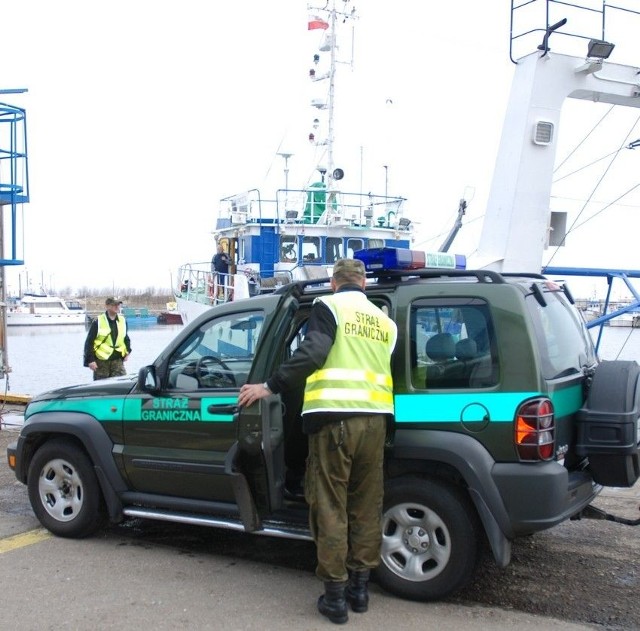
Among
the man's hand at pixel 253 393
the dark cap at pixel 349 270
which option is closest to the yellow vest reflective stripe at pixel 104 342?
the man's hand at pixel 253 393

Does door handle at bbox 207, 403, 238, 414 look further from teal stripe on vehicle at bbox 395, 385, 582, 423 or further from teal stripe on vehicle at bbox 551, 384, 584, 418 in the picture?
teal stripe on vehicle at bbox 551, 384, 584, 418

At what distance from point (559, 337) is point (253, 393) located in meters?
1.83

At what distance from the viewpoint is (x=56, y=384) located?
21172 millimetres

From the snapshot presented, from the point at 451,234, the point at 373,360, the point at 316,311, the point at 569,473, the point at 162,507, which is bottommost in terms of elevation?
the point at 162,507

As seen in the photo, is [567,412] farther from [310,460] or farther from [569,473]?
[310,460]

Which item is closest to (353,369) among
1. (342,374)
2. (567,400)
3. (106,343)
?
(342,374)

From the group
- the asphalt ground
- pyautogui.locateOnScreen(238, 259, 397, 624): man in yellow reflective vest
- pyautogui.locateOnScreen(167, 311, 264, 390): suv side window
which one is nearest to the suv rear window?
pyautogui.locateOnScreen(238, 259, 397, 624): man in yellow reflective vest

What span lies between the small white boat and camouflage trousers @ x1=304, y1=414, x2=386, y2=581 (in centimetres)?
6753

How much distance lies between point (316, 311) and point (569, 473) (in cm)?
173

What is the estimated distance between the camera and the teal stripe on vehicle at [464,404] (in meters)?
3.97

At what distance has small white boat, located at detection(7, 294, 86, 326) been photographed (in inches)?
2680

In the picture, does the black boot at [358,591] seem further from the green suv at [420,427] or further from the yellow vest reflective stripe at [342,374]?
the yellow vest reflective stripe at [342,374]

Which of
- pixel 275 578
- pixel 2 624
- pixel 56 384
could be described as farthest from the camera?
pixel 56 384

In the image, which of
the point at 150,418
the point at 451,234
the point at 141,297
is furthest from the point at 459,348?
the point at 141,297
